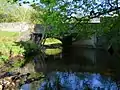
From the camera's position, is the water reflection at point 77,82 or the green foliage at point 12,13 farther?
the green foliage at point 12,13

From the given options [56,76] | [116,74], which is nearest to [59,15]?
[56,76]

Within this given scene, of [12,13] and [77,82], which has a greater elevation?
[12,13]

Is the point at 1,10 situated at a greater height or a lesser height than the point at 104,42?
greater

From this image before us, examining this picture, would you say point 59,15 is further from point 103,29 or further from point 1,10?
point 1,10

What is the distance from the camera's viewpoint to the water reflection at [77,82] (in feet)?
69.7

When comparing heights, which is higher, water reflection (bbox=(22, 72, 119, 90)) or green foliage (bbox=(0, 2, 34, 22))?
green foliage (bbox=(0, 2, 34, 22))

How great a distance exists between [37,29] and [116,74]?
25671 mm

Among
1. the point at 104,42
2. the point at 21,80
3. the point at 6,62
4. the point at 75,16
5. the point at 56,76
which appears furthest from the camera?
the point at 104,42

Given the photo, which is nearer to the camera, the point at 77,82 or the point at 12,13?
the point at 77,82

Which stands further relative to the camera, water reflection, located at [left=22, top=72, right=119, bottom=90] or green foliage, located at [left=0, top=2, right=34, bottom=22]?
green foliage, located at [left=0, top=2, right=34, bottom=22]

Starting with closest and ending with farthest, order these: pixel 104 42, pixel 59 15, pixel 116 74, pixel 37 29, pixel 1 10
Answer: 1. pixel 59 15
2. pixel 116 74
3. pixel 37 29
4. pixel 104 42
5. pixel 1 10

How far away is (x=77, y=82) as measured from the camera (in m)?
23.6

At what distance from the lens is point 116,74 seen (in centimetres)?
2820

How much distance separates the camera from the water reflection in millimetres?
21234
